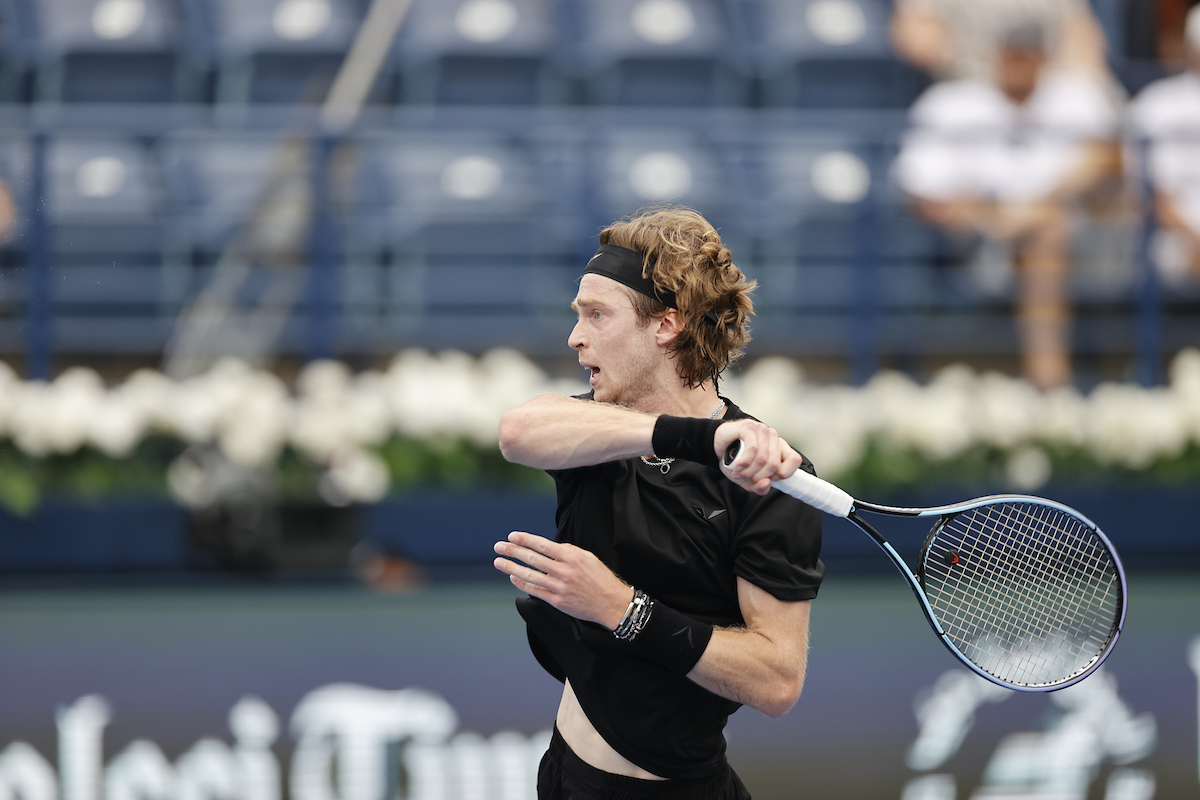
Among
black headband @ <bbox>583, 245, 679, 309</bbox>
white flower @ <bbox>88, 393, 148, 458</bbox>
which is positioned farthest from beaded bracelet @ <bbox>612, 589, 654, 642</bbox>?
white flower @ <bbox>88, 393, 148, 458</bbox>

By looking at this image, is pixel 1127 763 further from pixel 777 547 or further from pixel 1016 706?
pixel 777 547

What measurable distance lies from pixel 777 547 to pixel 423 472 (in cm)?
277

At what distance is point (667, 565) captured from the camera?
1.85 metres

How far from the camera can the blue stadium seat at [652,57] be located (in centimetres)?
658

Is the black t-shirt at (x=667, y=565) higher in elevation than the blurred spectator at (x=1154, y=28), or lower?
lower

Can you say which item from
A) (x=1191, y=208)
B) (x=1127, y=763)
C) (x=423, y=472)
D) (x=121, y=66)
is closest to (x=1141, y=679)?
(x=1127, y=763)

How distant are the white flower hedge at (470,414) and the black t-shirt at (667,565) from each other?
2.52 m

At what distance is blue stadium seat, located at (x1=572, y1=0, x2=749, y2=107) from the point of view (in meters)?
6.58

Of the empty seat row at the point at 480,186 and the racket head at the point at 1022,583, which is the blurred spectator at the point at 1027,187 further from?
the racket head at the point at 1022,583

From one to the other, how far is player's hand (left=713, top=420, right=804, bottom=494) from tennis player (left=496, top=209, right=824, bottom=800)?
0.41 feet

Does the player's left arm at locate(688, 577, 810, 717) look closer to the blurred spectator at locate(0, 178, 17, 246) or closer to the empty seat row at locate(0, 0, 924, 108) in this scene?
the blurred spectator at locate(0, 178, 17, 246)

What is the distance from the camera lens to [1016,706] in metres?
4.00

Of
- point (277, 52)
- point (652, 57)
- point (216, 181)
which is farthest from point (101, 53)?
point (652, 57)

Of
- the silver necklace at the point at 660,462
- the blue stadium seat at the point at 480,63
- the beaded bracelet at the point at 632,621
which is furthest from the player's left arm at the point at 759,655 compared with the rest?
the blue stadium seat at the point at 480,63
